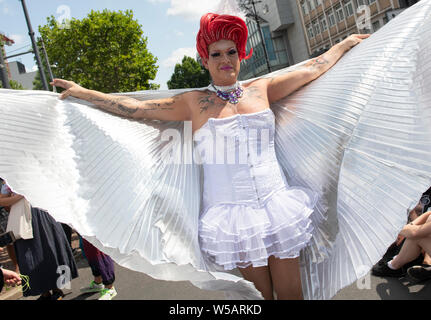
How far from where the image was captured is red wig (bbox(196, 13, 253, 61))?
2.02 m

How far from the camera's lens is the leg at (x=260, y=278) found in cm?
185

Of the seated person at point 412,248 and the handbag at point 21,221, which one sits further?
the handbag at point 21,221

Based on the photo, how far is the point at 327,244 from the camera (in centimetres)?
Answer: 194

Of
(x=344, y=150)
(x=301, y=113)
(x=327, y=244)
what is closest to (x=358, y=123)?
(x=344, y=150)

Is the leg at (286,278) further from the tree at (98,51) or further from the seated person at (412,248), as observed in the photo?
the tree at (98,51)

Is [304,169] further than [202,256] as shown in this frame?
Yes

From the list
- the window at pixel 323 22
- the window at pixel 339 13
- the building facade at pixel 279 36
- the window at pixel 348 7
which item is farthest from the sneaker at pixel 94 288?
the building facade at pixel 279 36

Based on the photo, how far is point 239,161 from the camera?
1.99 meters

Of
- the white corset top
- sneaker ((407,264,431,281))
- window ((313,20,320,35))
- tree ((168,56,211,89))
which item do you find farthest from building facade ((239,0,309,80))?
the white corset top

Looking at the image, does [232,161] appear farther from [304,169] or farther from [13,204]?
[13,204]

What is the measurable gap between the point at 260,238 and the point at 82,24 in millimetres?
18828

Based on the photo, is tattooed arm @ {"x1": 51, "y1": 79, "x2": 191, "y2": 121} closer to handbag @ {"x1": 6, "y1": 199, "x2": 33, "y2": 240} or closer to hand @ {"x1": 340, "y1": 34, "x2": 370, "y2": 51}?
hand @ {"x1": 340, "y1": 34, "x2": 370, "y2": 51}

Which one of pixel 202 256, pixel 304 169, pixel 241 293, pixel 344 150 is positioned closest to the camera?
pixel 241 293

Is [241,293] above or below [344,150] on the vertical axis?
below
